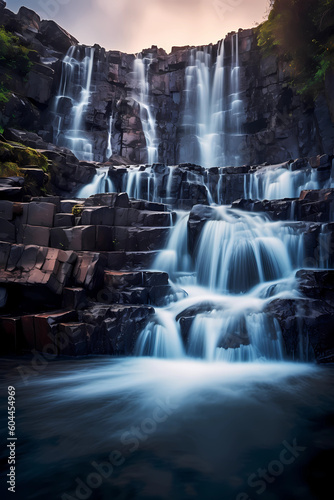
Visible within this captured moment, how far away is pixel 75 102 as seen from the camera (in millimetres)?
26906

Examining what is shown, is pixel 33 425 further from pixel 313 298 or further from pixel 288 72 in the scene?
pixel 288 72

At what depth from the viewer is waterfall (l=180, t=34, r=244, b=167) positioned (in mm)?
27281

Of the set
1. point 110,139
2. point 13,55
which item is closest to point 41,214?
point 110,139

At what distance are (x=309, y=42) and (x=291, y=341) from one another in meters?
20.9

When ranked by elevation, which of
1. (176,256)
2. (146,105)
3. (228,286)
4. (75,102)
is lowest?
(228,286)

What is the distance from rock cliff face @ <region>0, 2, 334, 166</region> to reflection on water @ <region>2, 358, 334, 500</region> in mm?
19160

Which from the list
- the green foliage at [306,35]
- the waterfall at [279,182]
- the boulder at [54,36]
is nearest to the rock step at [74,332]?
the waterfall at [279,182]

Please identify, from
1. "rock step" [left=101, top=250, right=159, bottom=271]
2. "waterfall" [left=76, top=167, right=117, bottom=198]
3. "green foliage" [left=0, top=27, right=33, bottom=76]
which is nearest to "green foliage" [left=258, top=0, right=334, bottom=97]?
"waterfall" [left=76, top=167, right=117, bottom=198]

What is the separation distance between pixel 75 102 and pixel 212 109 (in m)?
13.4

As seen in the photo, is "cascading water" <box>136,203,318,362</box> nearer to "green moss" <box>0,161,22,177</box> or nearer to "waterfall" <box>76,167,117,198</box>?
"waterfall" <box>76,167,117,198</box>

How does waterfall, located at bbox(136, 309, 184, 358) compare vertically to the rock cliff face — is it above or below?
below

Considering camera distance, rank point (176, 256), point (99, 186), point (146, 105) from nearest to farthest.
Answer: point (176, 256) → point (99, 186) → point (146, 105)

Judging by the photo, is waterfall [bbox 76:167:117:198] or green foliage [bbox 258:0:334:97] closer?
waterfall [bbox 76:167:117:198]

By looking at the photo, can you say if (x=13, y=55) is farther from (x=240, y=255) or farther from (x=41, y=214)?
(x=240, y=255)
